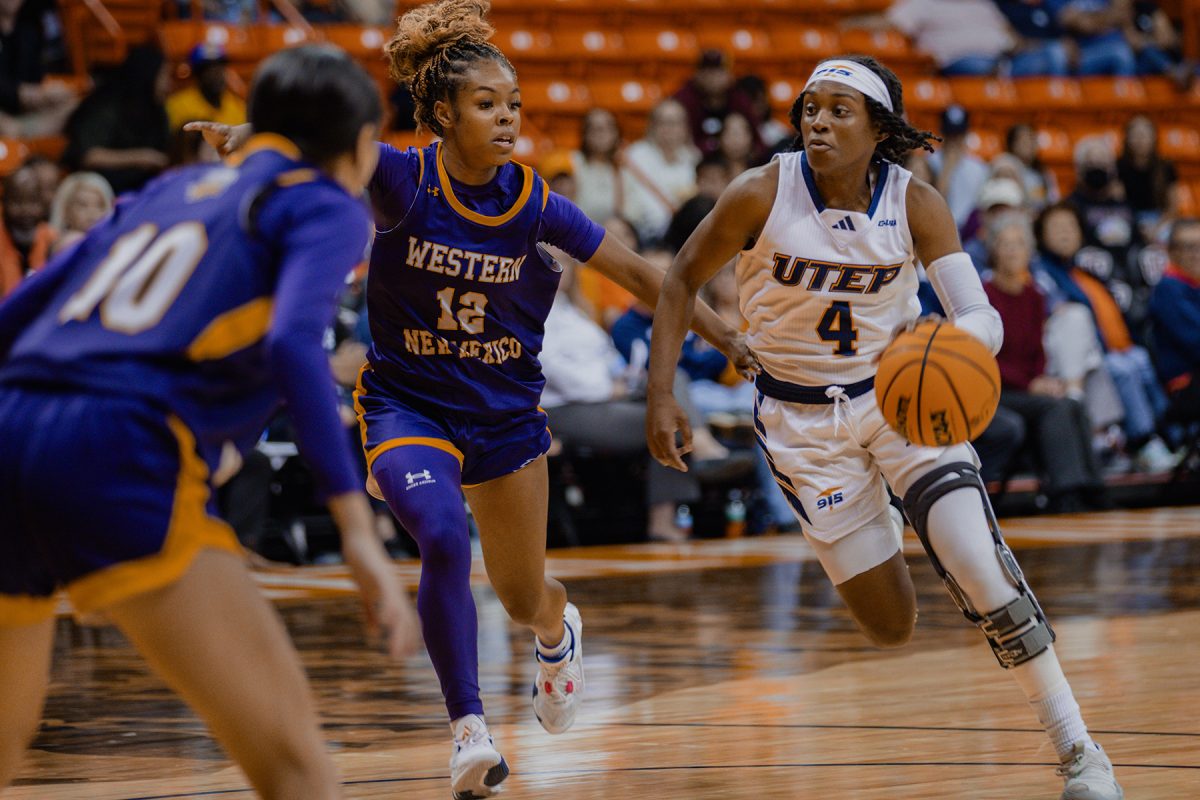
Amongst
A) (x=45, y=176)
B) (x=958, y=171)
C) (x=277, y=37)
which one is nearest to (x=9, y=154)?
(x=45, y=176)

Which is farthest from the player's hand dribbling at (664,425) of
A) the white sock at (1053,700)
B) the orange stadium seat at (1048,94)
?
the orange stadium seat at (1048,94)

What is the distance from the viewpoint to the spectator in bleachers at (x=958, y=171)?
12.7 meters

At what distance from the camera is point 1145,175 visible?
14.0m

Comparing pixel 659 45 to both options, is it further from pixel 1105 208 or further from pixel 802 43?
pixel 1105 208

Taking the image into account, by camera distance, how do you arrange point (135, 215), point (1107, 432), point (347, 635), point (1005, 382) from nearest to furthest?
1. point (135, 215)
2. point (347, 635)
3. point (1005, 382)
4. point (1107, 432)

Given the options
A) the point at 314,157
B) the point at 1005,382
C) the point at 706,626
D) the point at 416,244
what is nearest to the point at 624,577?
the point at 706,626

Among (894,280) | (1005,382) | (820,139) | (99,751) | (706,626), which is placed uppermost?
(820,139)

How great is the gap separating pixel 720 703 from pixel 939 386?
171 centimetres

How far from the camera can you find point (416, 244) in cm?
450

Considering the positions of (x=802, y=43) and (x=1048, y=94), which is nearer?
(x=802, y=43)

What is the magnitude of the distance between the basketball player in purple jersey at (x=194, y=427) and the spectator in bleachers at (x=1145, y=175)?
1230 cm

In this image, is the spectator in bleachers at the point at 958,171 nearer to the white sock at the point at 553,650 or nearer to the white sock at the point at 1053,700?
the white sock at the point at 553,650

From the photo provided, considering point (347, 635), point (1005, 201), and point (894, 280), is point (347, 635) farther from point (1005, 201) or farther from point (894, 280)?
point (1005, 201)

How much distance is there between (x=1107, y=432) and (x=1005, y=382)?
4.43 feet
